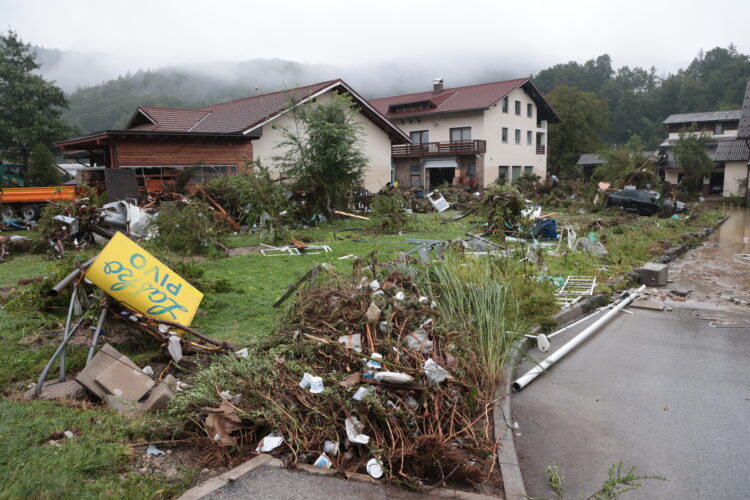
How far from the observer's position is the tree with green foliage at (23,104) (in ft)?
114

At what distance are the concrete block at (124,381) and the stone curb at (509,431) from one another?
309cm

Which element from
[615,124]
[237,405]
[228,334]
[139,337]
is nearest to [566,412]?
[237,405]

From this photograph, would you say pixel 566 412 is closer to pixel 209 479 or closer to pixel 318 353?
pixel 318 353

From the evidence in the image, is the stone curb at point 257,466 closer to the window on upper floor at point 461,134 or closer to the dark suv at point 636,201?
the dark suv at point 636,201

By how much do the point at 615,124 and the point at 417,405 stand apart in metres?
92.7

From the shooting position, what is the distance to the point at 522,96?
41.6 meters

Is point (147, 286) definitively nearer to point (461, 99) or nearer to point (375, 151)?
point (375, 151)

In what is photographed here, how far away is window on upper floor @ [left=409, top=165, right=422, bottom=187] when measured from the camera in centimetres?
4088

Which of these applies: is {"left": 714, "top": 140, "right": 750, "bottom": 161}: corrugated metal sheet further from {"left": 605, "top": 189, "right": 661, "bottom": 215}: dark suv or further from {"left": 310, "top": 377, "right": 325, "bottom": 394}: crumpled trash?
{"left": 310, "top": 377, "right": 325, "bottom": 394}: crumpled trash

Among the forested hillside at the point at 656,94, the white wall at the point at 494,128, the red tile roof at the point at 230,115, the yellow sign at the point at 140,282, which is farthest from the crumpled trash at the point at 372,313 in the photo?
the forested hillside at the point at 656,94

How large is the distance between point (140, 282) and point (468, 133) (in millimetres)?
35863

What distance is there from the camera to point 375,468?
11.2ft

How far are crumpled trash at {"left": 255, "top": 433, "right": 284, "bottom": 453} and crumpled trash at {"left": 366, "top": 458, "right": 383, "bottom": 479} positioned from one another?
0.66 m

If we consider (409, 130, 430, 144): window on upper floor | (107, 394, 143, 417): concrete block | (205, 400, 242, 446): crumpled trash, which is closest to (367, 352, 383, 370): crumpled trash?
(205, 400, 242, 446): crumpled trash
